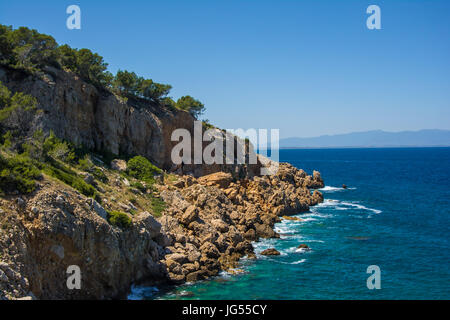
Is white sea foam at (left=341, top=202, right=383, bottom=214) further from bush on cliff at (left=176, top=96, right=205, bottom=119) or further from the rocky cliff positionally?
bush on cliff at (left=176, top=96, right=205, bottom=119)

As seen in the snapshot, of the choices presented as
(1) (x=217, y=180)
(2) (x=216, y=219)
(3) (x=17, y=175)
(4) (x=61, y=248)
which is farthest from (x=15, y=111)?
(1) (x=217, y=180)

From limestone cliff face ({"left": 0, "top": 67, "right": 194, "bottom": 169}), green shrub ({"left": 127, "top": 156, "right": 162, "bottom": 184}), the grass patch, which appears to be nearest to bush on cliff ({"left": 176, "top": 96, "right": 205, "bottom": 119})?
limestone cliff face ({"left": 0, "top": 67, "right": 194, "bottom": 169})

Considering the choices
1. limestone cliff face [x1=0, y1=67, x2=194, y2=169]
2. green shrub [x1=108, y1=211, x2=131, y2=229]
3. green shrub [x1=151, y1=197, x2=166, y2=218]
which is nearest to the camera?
green shrub [x1=108, y1=211, x2=131, y2=229]

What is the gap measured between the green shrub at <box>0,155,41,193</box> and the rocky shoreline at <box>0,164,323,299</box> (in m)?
0.71

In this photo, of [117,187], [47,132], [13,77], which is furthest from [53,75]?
[117,187]

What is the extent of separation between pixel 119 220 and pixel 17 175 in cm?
788

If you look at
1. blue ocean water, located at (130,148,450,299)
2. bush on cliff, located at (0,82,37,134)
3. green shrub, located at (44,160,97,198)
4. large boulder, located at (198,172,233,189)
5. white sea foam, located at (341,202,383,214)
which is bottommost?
blue ocean water, located at (130,148,450,299)

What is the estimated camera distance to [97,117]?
46.1 m

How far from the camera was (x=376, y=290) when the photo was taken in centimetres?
2938

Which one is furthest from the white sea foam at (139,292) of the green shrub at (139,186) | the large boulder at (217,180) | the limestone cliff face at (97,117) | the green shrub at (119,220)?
the large boulder at (217,180)

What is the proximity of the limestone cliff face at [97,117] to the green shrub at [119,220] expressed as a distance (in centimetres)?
1478

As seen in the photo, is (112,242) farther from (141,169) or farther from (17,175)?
(141,169)

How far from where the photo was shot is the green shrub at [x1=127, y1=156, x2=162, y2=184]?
149 feet
